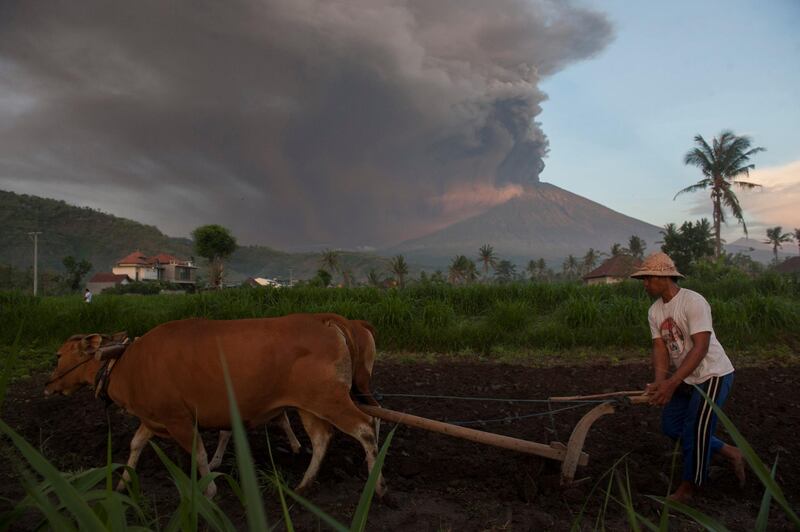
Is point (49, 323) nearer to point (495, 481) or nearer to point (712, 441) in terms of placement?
point (495, 481)

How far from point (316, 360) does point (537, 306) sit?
35.7 ft

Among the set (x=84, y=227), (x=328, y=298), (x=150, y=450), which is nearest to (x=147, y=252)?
(x=84, y=227)

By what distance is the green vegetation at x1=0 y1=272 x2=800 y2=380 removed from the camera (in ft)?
35.9

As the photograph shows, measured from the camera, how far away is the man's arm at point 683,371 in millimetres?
3771

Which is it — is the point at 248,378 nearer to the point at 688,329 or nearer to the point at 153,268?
the point at 688,329

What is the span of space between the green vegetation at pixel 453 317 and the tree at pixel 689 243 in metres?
34.1

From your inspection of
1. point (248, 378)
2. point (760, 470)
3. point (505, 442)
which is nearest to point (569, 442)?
point (505, 442)

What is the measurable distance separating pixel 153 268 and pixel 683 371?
86.9 metres

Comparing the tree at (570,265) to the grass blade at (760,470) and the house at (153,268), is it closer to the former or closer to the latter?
the house at (153,268)

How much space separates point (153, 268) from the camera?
8256 cm

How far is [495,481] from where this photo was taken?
13.9 feet

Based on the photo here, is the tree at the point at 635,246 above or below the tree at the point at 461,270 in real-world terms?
above

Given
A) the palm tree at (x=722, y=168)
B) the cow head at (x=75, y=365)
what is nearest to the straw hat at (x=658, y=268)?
the cow head at (x=75, y=365)

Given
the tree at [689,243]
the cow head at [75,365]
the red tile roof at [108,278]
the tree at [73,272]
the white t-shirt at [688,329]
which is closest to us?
the white t-shirt at [688,329]
